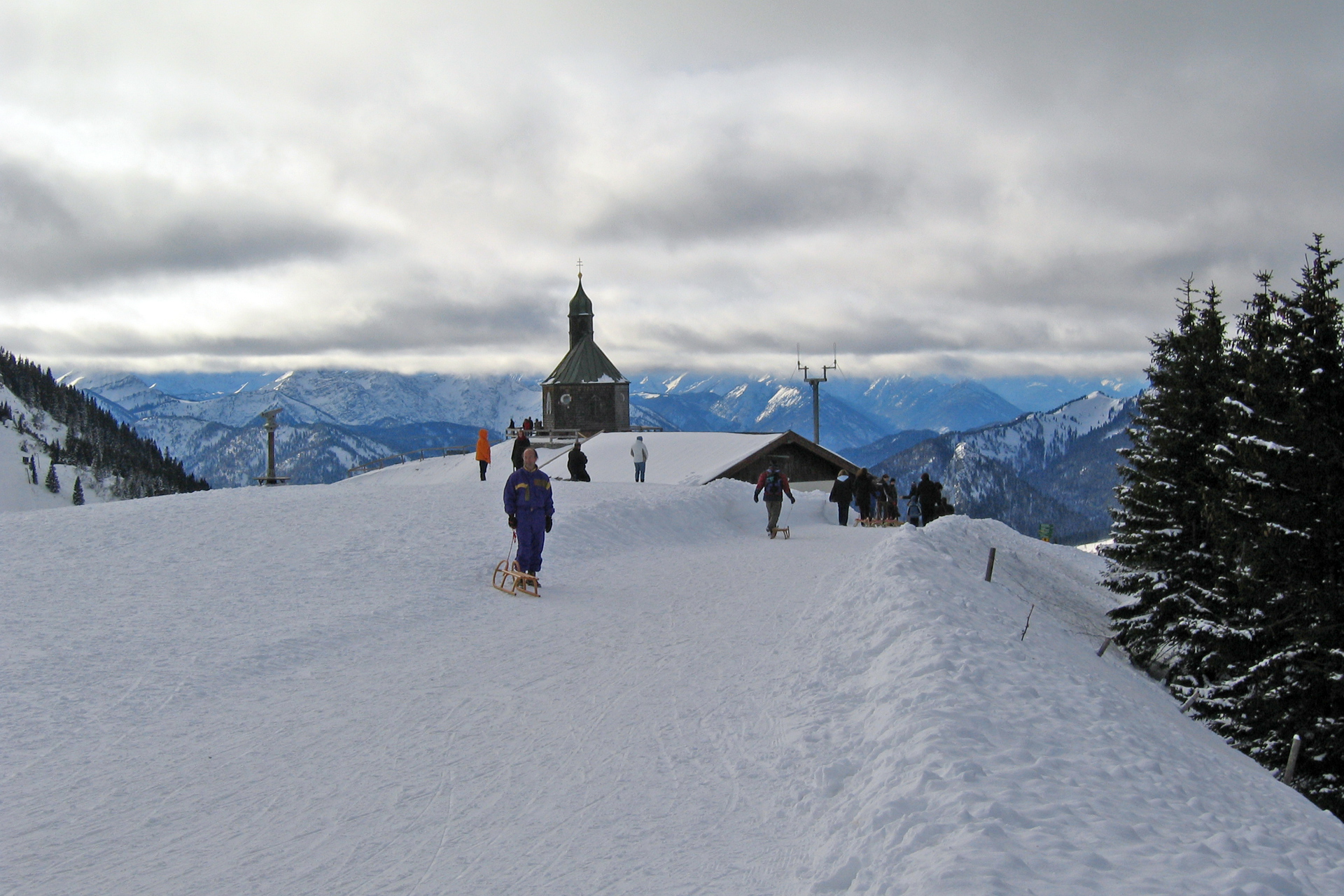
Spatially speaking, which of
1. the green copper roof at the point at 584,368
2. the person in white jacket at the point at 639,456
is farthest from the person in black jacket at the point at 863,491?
the green copper roof at the point at 584,368

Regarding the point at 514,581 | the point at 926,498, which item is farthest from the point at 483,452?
the point at 514,581

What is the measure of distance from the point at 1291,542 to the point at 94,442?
603 ft

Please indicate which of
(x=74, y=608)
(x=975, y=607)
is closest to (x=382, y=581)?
(x=74, y=608)

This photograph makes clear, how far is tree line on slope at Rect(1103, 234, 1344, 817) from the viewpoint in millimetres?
13820

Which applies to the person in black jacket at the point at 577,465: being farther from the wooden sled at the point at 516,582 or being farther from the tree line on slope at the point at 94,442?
the tree line on slope at the point at 94,442

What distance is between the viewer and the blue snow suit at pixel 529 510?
13781 millimetres

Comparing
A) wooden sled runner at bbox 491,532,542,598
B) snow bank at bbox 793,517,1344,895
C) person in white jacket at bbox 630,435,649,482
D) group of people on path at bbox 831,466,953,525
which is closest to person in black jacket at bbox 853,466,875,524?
group of people on path at bbox 831,466,953,525

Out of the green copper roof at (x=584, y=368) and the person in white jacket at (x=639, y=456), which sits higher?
the green copper roof at (x=584, y=368)

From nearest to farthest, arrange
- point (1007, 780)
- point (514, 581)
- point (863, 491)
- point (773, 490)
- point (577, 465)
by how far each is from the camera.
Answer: point (1007, 780), point (514, 581), point (773, 490), point (577, 465), point (863, 491)

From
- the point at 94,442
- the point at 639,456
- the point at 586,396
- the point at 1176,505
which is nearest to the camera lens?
the point at 1176,505

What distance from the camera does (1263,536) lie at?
1403 centimetres

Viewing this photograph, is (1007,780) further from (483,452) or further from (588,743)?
(483,452)

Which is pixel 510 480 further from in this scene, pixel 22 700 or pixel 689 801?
pixel 689 801

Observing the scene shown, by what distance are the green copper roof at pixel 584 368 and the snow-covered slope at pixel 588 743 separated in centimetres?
5175
